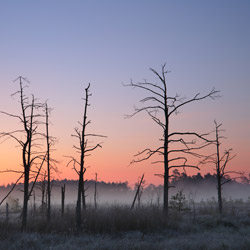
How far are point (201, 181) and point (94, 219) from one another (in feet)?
417

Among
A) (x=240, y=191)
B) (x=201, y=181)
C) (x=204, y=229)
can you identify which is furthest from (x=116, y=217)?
(x=240, y=191)

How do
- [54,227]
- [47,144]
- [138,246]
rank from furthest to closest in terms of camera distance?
1. [47,144]
2. [54,227]
3. [138,246]

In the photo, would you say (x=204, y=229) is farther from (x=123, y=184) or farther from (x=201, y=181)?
(x=123, y=184)

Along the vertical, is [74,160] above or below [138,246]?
above

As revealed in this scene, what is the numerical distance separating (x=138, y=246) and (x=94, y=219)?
5.67m

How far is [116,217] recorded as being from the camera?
1759cm

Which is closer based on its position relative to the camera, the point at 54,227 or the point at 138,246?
the point at 138,246

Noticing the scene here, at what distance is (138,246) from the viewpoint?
12484 millimetres

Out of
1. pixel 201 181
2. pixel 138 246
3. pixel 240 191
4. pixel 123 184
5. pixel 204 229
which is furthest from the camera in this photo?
pixel 123 184

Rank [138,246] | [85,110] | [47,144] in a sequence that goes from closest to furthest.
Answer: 1. [138,246]
2. [85,110]
3. [47,144]

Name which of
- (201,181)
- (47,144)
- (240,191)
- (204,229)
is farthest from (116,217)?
(240,191)

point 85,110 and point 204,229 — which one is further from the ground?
point 85,110

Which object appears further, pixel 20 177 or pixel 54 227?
pixel 20 177

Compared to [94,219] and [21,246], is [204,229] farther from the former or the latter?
[21,246]
